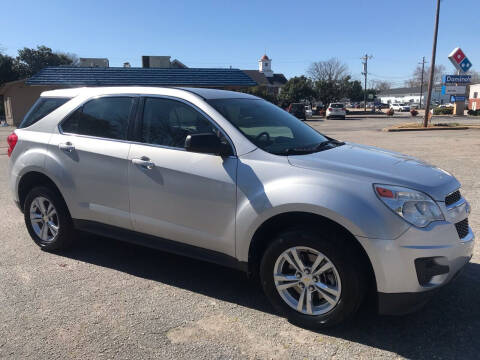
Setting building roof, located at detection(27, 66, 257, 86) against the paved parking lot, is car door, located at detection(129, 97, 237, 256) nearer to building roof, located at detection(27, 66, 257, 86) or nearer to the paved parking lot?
the paved parking lot

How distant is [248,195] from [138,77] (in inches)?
1075

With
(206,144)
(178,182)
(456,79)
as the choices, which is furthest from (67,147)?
(456,79)

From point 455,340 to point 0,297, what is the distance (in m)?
3.70

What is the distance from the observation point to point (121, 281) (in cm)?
400

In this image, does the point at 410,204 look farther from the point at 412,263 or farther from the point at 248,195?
the point at 248,195

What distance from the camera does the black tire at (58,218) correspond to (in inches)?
176

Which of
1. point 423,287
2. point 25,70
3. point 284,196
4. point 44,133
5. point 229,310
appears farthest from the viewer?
point 25,70

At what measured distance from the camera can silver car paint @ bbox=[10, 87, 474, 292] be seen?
9.11ft

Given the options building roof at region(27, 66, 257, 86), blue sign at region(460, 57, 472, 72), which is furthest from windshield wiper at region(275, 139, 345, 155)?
blue sign at region(460, 57, 472, 72)

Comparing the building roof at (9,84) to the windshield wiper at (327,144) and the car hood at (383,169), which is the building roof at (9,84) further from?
the car hood at (383,169)

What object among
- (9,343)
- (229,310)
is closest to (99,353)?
(9,343)

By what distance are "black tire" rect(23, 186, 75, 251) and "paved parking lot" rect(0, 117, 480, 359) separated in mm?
155

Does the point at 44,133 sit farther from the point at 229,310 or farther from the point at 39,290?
the point at 229,310

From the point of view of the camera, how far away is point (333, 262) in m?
2.92
